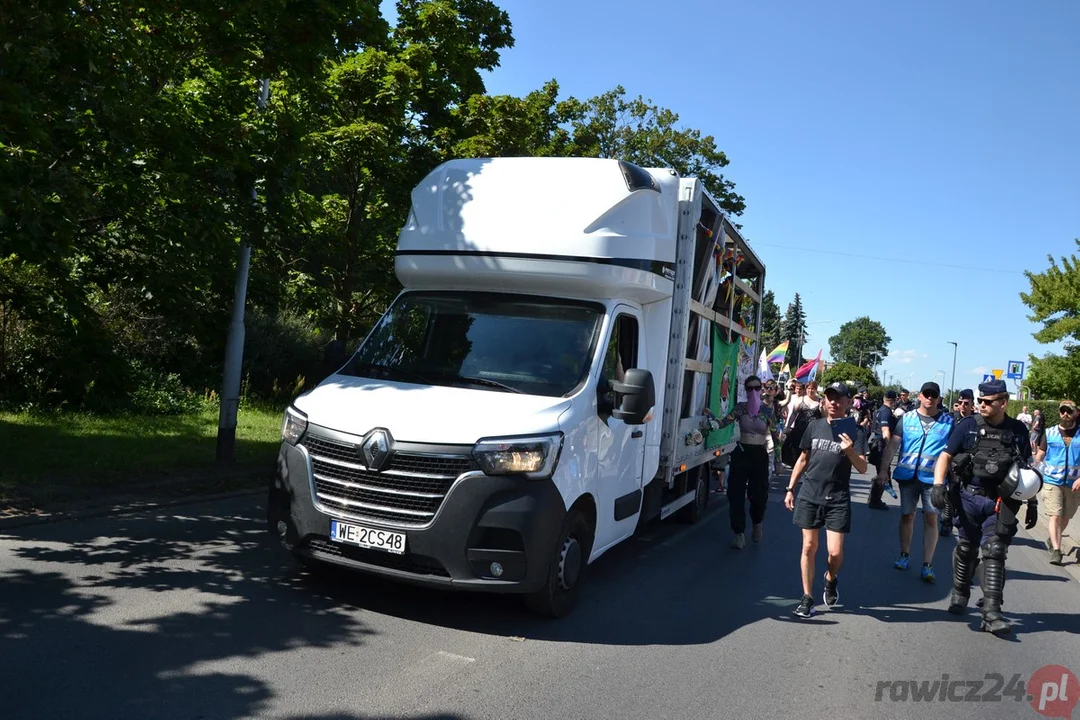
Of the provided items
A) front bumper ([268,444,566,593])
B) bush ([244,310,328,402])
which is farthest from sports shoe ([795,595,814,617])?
bush ([244,310,328,402])

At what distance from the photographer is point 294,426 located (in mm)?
6016

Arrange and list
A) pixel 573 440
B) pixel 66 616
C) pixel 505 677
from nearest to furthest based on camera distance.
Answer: pixel 505 677
pixel 66 616
pixel 573 440

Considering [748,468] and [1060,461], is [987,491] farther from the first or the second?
[1060,461]

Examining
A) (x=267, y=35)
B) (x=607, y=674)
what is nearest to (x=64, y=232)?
(x=267, y=35)

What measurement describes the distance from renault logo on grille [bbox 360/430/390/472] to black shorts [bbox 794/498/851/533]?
3377 mm

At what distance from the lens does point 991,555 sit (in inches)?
270

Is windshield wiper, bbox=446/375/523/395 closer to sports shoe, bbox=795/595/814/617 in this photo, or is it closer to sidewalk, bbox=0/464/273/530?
sports shoe, bbox=795/595/814/617

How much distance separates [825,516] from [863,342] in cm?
18065

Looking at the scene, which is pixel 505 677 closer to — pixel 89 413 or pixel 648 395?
pixel 648 395

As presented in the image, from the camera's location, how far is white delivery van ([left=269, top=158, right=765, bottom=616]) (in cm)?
547

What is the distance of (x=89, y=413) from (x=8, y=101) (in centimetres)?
877

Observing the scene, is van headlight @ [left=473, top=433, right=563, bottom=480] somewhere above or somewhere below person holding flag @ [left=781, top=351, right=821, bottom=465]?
below

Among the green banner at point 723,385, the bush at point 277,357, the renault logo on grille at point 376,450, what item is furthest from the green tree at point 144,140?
the bush at point 277,357

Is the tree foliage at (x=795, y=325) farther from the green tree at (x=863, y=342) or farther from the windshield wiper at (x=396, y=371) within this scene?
the windshield wiper at (x=396, y=371)
